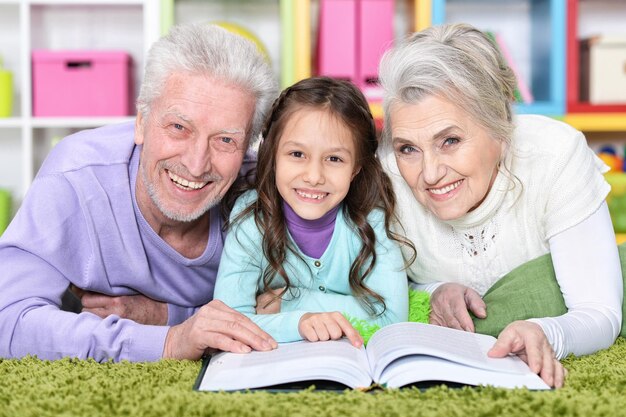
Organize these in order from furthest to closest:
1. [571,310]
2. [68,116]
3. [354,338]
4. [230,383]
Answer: [68,116] < [571,310] < [354,338] < [230,383]

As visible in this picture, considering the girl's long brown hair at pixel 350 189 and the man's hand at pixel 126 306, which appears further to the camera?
the man's hand at pixel 126 306

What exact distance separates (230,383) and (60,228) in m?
0.65

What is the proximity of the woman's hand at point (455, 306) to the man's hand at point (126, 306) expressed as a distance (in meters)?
0.62

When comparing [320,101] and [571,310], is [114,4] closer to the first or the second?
[320,101]

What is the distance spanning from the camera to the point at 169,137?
1.54m

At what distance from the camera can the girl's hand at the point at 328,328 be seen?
1.27 metres

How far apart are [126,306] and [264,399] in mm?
806

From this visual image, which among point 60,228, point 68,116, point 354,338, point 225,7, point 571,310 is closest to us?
point 354,338

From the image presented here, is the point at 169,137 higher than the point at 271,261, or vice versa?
the point at 169,137

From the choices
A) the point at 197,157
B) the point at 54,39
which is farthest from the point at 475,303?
the point at 54,39

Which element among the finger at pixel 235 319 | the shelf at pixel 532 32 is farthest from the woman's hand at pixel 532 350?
the shelf at pixel 532 32

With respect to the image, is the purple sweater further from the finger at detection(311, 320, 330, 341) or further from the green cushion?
the green cushion

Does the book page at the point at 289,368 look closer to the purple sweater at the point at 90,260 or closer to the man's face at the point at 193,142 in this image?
the purple sweater at the point at 90,260

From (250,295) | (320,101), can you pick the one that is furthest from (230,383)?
(320,101)
